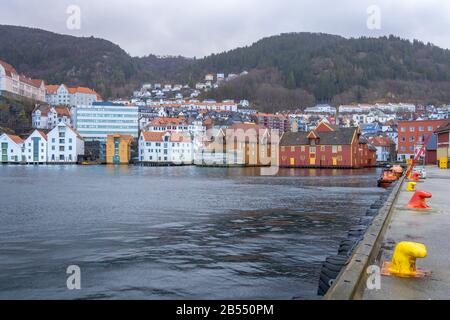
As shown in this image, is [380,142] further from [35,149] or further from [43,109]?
[43,109]

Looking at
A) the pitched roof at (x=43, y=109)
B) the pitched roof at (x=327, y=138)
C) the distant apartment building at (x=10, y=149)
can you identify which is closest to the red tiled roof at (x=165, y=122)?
the pitched roof at (x=43, y=109)

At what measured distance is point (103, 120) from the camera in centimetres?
16500

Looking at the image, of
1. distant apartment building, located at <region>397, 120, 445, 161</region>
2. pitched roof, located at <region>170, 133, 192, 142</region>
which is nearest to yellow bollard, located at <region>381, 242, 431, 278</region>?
distant apartment building, located at <region>397, 120, 445, 161</region>

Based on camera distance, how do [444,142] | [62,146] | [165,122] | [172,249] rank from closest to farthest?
[172,249] < [444,142] < [62,146] < [165,122]

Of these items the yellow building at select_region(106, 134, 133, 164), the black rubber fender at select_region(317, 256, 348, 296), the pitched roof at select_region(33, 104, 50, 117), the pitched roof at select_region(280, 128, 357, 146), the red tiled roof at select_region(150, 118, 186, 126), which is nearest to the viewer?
the black rubber fender at select_region(317, 256, 348, 296)

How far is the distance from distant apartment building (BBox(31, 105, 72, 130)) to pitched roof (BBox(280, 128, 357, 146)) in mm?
89914

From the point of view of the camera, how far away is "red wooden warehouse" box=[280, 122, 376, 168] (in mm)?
98688

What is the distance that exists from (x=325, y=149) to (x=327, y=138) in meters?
2.57

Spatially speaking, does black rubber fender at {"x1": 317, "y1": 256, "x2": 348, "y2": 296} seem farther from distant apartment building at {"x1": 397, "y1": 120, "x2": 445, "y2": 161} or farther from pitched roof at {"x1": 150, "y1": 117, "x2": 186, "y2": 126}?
pitched roof at {"x1": 150, "y1": 117, "x2": 186, "y2": 126}

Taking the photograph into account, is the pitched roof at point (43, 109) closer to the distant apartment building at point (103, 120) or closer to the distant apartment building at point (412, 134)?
the distant apartment building at point (103, 120)

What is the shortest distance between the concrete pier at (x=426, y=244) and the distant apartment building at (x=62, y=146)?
5425 inches

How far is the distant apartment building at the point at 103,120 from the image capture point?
538ft

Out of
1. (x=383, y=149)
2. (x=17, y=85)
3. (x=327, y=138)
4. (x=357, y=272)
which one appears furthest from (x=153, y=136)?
(x=357, y=272)
